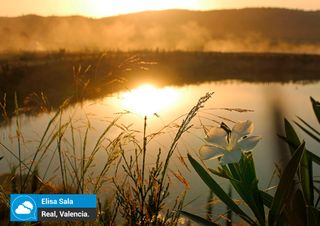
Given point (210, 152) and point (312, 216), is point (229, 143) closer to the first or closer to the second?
point (210, 152)

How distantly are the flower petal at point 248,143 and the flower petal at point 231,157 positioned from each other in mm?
16

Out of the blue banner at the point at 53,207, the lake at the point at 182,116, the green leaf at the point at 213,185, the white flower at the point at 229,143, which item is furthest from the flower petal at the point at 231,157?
the blue banner at the point at 53,207

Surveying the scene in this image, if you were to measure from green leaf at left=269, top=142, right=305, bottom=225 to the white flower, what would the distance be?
128 millimetres

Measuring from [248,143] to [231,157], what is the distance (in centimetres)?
6

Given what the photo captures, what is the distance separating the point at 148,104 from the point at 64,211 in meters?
5.91

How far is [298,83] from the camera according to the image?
1255 centimetres

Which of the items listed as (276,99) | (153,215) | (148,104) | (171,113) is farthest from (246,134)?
(148,104)

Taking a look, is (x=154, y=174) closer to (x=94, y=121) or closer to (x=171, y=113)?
(x=94, y=121)

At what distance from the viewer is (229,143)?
4.31ft

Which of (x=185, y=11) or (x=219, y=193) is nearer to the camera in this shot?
(x=219, y=193)

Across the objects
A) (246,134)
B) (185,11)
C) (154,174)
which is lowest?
(154,174)

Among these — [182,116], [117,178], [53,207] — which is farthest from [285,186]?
[182,116]

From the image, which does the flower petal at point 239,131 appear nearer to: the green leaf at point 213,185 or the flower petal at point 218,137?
the flower petal at point 218,137

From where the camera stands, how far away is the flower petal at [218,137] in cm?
132
